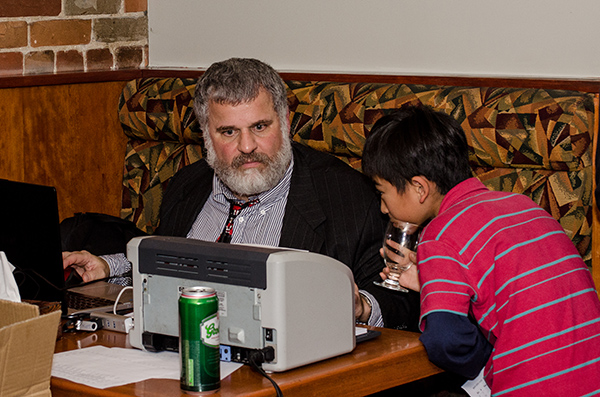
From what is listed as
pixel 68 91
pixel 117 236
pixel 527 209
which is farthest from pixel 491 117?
pixel 68 91

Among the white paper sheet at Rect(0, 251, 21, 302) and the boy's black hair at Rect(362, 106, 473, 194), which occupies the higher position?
the boy's black hair at Rect(362, 106, 473, 194)

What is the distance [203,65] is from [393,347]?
2.18 meters

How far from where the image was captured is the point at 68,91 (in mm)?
3449

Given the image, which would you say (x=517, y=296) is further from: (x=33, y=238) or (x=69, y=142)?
(x=69, y=142)

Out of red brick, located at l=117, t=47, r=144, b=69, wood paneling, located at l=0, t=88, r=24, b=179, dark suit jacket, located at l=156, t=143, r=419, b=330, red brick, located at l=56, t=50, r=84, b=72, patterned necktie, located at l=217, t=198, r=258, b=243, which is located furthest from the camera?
red brick, located at l=117, t=47, r=144, b=69

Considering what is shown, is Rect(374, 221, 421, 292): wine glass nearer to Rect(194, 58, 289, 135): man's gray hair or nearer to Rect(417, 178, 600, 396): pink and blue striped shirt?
Rect(417, 178, 600, 396): pink and blue striped shirt

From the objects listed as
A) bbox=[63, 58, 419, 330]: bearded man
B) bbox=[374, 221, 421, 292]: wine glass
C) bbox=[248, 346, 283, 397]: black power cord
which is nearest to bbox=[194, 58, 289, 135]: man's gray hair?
bbox=[63, 58, 419, 330]: bearded man

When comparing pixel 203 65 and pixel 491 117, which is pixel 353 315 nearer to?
pixel 491 117

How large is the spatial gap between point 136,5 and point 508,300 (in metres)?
2.60

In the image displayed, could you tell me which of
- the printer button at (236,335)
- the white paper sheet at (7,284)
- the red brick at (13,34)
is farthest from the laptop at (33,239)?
the red brick at (13,34)

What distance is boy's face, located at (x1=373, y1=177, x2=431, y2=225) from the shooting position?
82.1 inches

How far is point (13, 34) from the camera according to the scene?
3.29 meters

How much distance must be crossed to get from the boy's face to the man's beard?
1.41 feet

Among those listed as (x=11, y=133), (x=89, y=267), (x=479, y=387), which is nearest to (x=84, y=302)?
(x=89, y=267)
